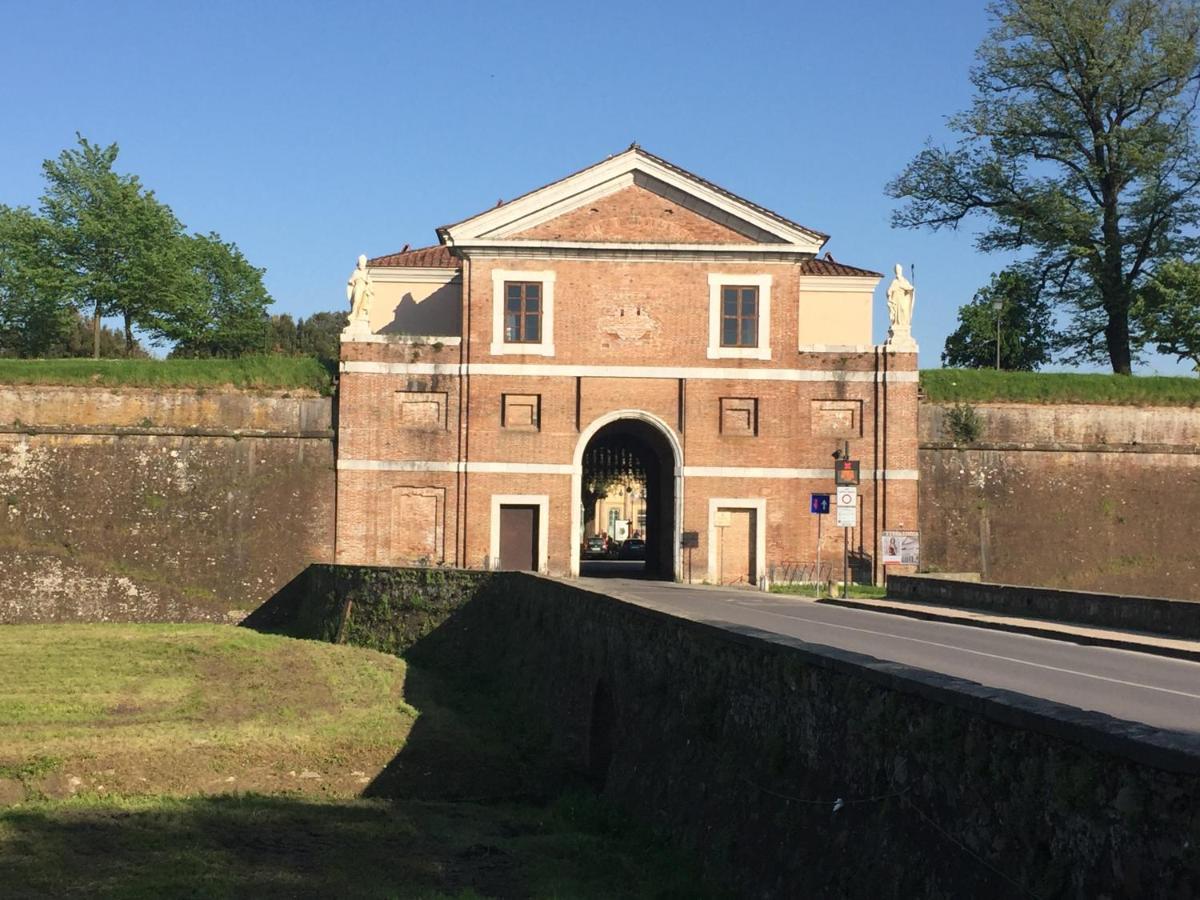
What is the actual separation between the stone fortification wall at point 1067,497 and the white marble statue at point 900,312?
220cm

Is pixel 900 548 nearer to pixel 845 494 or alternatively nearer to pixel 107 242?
pixel 845 494

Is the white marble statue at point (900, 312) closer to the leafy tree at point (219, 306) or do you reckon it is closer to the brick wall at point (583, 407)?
the brick wall at point (583, 407)

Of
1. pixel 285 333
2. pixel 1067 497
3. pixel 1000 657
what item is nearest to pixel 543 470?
pixel 1067 497

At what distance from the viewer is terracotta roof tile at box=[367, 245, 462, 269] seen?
4397cm

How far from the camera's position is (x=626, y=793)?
48.3ft

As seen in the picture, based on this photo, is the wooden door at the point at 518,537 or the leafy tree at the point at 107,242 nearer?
the wooden door at the point at 518,537

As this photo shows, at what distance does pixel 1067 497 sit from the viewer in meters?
38.6

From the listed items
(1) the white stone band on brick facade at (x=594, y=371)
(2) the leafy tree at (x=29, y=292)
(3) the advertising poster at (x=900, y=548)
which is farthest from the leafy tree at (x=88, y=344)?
(3) the advertising poster at (x=900, y=548)

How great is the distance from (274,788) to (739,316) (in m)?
22.6

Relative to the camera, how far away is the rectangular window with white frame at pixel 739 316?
37.5 metres

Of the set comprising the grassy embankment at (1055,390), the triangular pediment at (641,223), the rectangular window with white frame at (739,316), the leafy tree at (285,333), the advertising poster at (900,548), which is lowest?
the advertising poster at (900,548)

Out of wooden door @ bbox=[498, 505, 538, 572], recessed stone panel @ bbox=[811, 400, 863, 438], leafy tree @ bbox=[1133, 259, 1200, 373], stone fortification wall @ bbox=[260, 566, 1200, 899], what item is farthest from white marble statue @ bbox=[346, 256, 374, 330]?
leafy tree @ bbox=[1133, 259, 1200, 373]

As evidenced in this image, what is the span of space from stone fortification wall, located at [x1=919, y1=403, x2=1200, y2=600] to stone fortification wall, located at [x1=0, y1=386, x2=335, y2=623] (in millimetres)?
17776

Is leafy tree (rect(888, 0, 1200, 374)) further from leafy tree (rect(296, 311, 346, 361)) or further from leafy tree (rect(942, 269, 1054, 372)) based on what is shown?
leafy tree (rect(296, 311, 346, 361))
